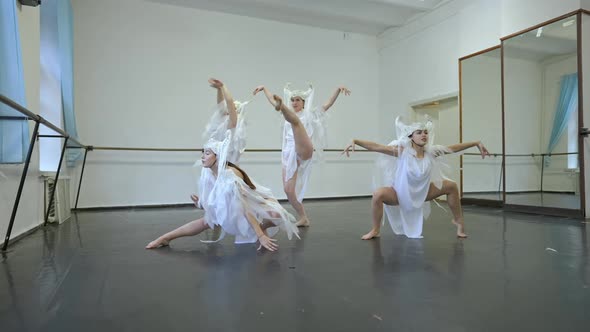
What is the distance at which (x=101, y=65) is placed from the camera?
591 cm

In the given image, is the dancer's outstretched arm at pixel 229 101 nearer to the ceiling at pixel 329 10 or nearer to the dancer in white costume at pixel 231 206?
the dancer in white costume at pixel 231 206

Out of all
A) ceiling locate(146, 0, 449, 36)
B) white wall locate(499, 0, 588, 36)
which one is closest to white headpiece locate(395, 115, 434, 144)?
white wall locate(499, 0, 588, 36)

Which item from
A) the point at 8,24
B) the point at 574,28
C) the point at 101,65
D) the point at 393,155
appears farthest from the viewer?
the point at 101,65

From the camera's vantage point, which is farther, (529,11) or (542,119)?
(529,11)

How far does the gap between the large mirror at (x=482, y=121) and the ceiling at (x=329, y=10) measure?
1.51 meters

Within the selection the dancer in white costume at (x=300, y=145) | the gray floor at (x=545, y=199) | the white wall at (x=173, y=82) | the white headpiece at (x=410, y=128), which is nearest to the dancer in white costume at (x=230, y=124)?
the dancer in white costume at (x=300, y=145)

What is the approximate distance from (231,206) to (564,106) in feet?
14.1

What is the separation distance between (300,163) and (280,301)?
2352 millimetres

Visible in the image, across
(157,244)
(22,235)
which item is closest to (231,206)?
(157,244)

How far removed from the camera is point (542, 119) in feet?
15.4

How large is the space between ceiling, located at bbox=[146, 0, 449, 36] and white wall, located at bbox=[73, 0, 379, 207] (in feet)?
0.52

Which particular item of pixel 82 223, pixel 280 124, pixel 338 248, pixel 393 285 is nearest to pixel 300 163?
pixel 338 248

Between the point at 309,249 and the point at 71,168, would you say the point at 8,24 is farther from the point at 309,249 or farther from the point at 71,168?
the point at 71,168

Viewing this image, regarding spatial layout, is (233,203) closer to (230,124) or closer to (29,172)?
(230,124)
